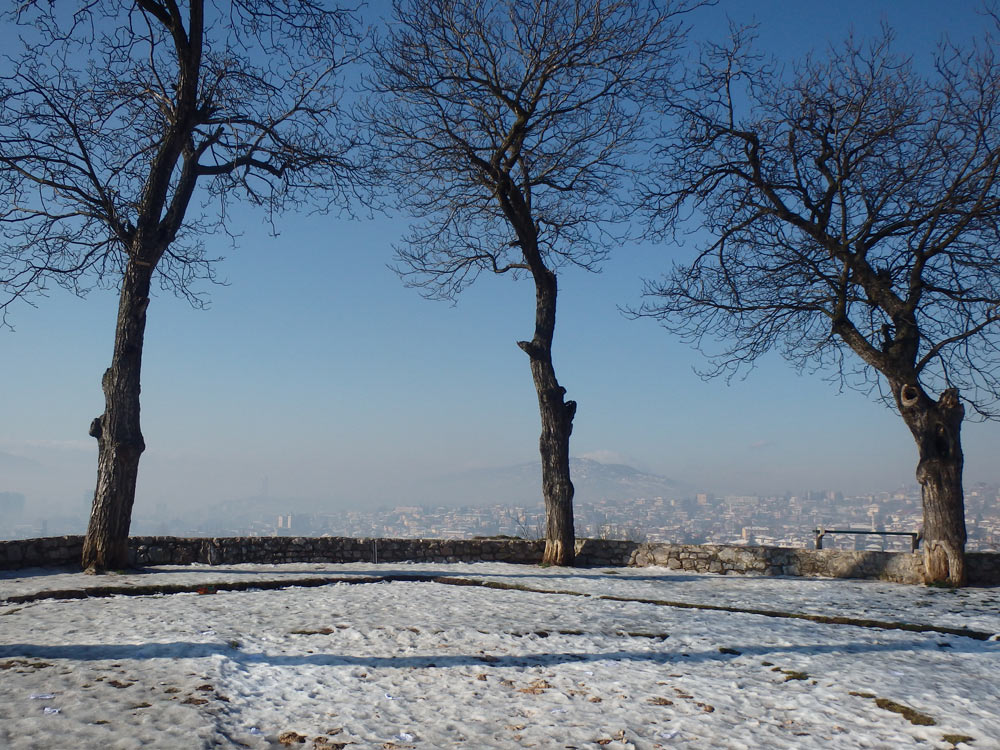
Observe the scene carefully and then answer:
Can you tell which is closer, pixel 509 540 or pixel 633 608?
pixel 633 608

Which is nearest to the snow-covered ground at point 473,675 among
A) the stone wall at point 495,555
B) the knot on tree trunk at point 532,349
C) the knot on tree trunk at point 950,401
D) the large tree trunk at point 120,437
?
the large tree trunk at point 120,437

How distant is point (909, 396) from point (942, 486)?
1644 mm

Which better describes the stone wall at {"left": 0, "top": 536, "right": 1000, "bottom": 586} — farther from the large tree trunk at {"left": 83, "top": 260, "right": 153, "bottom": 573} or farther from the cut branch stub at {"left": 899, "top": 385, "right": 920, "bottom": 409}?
the cut branch stub at {"left": 899, "top": 385, "right": 920, "bottom": 409}

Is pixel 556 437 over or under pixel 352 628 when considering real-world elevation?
over

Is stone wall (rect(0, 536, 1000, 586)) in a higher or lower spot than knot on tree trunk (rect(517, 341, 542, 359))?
lower

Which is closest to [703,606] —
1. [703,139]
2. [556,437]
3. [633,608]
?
[633,608]

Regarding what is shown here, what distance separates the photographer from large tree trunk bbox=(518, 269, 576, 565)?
15773 mm

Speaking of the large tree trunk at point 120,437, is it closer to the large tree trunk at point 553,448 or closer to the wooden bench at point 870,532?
the large tree trunk at point 553,448

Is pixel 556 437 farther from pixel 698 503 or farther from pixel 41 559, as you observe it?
pixel 698 503

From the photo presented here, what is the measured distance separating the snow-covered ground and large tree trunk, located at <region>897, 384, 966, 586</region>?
325 cm

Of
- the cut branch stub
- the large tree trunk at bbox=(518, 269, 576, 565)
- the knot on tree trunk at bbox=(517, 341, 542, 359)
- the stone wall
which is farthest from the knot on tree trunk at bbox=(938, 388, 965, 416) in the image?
the knot on tree trunk at bbox=(517, 341, 542, 359)

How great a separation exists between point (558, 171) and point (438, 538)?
872cm

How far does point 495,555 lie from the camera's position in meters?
16.4

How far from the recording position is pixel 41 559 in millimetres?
13039
